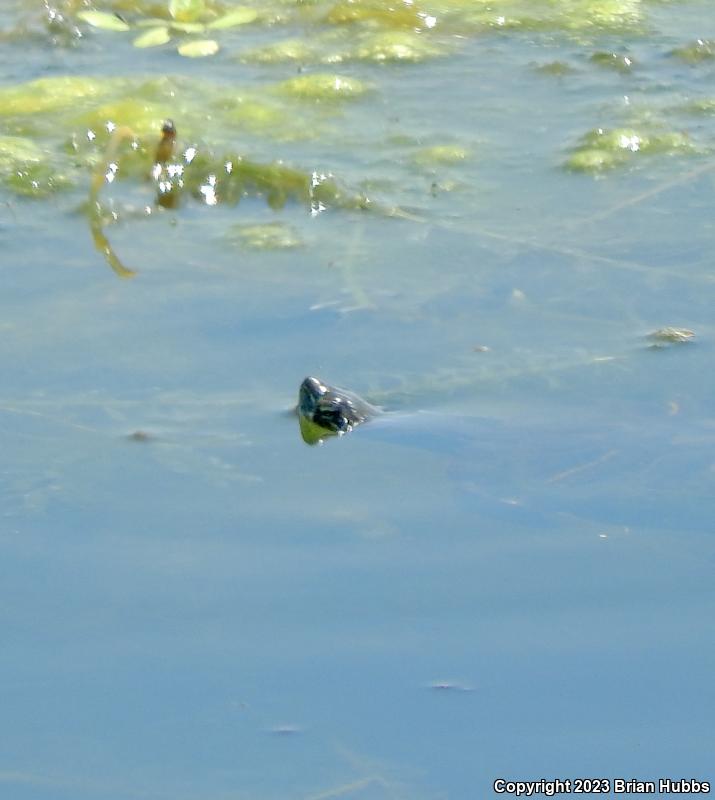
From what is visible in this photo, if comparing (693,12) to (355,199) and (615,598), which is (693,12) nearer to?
(355,199)

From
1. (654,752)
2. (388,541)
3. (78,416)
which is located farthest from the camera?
(78,416)

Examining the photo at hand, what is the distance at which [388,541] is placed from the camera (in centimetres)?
217

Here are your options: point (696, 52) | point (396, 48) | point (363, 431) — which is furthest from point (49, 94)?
point (363, 431)

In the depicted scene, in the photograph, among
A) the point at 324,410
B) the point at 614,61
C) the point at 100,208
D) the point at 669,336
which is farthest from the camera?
the point at 614,61

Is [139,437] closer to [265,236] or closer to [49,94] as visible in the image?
[265,236]

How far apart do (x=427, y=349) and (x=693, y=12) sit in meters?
2.43

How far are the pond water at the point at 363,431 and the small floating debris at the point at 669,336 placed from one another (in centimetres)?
1

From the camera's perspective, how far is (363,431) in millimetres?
2508

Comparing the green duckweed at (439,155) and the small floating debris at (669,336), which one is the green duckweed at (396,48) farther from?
the small floating debris at (669,336)

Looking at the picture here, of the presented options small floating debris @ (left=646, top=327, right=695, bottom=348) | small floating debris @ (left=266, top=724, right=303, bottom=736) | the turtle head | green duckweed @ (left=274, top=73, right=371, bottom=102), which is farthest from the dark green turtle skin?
green duckweed @ (left=274, top=73, right=371, bottom=102)

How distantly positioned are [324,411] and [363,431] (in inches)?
4.4

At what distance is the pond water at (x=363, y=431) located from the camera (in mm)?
1802

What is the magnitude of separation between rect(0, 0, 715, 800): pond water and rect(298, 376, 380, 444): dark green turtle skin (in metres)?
0.03

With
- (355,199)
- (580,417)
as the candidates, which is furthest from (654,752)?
(355,199)
